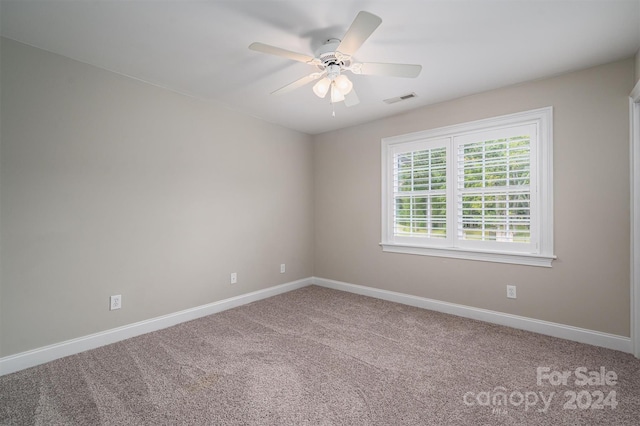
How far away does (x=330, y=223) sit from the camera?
4781 mm

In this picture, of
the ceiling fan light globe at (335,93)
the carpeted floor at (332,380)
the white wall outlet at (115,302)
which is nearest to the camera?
the carpeted floor at (332,380)

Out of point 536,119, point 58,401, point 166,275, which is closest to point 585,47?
point 536,119

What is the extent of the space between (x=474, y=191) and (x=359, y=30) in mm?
2372

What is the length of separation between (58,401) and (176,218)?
5.82 ft

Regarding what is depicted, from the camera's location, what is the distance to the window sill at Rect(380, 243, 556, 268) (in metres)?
2.96

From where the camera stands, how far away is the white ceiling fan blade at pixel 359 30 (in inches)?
62.9

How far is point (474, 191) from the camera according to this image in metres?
3.37

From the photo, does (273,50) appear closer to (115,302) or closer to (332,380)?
(332,380)

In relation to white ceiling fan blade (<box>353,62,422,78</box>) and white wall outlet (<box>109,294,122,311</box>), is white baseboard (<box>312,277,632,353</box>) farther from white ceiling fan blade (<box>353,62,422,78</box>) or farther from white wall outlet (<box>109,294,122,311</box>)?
white wall outlet (<box>109,294,122,311</box>)

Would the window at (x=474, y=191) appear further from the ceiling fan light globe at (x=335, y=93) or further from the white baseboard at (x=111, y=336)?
the white baseboard at (x=111, y=336)

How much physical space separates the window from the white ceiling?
0.57 meters

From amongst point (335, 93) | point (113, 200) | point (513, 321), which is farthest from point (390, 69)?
point (513, 321)

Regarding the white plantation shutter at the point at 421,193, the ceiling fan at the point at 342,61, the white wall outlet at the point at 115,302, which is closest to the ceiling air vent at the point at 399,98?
the white plantation shutter at the point at 421,193

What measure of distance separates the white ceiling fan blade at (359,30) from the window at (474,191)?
2.10 meters
